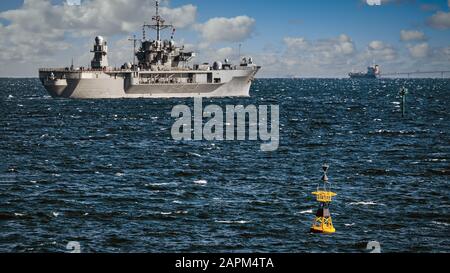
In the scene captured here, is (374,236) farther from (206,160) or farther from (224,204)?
(206,160)

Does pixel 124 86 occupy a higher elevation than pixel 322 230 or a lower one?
higher

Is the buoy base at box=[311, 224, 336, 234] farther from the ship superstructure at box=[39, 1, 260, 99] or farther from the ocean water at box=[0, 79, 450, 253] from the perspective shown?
the ship superstructure at box=[39, 1, 260, 99]

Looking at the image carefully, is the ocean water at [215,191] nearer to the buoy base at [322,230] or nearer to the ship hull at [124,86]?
the buoy base at [322,230]

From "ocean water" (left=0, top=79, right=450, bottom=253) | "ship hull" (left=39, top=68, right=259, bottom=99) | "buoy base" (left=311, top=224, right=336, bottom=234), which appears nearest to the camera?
"ocean water" (left=0, top=79, right=450, bottom=253)

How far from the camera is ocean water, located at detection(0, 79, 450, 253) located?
2705 centimetres

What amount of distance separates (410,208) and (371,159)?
1822 cm

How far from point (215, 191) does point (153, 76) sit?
311 feet

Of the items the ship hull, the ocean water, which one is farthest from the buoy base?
the ship hull

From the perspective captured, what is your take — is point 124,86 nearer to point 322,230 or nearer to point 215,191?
point 215,191

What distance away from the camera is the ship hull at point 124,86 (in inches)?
4761

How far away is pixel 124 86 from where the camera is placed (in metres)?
126

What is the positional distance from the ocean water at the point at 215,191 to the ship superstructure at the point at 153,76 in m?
50.3

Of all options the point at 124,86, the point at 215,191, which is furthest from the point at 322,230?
the point at 124,86
